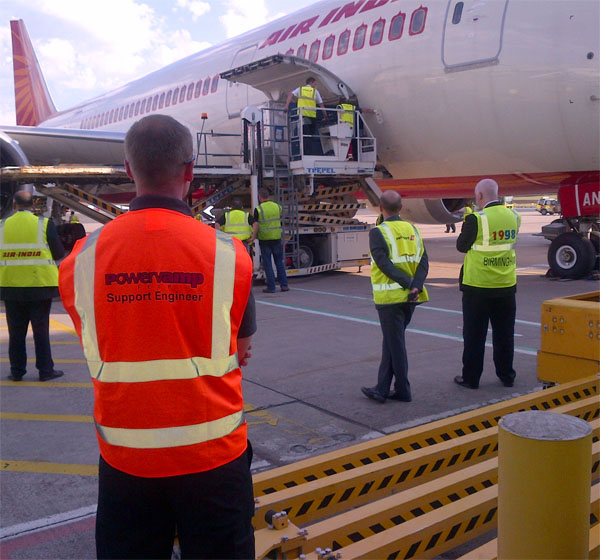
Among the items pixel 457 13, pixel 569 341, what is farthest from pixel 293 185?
pixel 569 341

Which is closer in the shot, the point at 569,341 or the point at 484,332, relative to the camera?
the point at 569,341

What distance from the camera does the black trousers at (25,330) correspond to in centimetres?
531

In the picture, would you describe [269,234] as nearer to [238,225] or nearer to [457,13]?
[238,225]

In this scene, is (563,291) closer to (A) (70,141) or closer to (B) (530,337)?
(B) (530,337)

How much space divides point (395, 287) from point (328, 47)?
7758 mm

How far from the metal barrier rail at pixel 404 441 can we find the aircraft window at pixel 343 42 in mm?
7924

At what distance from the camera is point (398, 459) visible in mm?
3146

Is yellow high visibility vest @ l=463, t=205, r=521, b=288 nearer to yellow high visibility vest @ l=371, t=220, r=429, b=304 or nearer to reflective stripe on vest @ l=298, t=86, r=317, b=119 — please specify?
yellow high visibility vest @ l=371, t=220, r=429, b=304

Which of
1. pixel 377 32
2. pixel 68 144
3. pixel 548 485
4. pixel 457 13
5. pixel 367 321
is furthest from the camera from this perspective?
pixel 68 144

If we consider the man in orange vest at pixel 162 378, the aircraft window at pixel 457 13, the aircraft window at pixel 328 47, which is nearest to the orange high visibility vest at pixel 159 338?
the man in orange vest at pixel 162 378

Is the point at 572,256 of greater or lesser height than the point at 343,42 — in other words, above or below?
below

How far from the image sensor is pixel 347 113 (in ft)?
33.4

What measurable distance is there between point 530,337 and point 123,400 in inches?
229

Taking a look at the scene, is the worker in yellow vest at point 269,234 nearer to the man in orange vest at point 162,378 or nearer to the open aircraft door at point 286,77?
the open aircraft door at point 286,77
